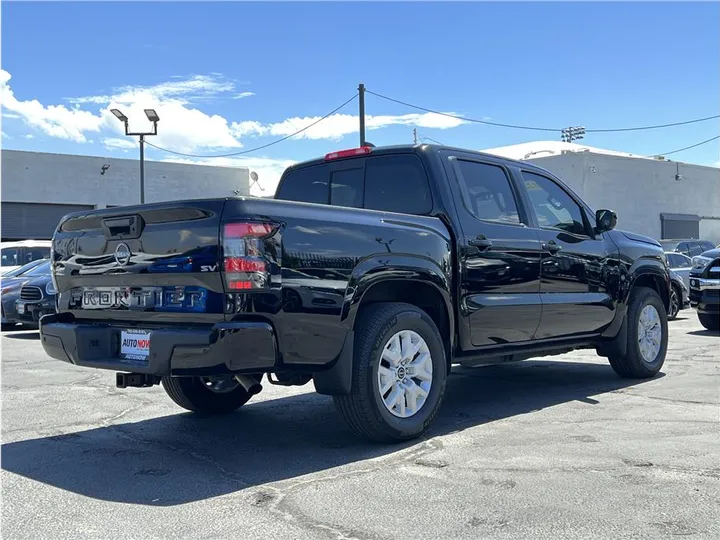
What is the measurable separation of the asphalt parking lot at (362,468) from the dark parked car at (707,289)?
5.23 m

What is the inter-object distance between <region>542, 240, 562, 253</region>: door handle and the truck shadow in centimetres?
128

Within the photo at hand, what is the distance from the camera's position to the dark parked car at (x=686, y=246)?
796 inches

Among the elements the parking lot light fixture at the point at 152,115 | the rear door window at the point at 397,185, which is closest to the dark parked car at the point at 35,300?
the parking lot light fixture at the point at 152,115

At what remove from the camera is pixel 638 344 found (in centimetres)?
725

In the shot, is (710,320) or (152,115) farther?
(152,115)

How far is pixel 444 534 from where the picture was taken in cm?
332

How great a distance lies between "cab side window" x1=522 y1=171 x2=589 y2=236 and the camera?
634cm

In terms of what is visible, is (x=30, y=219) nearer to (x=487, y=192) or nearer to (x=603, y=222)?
(x=603, y=222)

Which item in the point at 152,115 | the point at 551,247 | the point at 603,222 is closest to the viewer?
the point at 551,247

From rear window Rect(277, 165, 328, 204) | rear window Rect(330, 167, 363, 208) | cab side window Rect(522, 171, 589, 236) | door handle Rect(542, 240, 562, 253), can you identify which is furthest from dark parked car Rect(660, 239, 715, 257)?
rear window Rect(330, 167, 363, 208)

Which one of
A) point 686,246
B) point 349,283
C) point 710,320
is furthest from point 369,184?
point 686,246

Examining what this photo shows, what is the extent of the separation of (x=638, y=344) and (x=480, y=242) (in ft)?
8.73

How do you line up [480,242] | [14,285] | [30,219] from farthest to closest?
[30,219], [14,285], [480,242]

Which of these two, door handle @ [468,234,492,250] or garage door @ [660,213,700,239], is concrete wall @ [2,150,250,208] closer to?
garage door @ [660,213,700,239]
